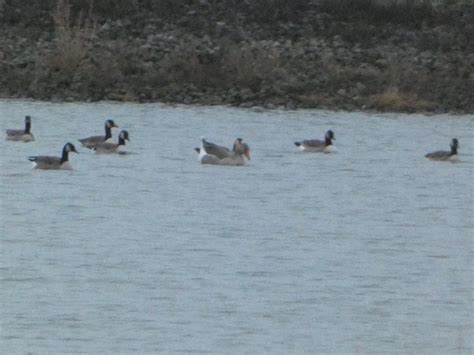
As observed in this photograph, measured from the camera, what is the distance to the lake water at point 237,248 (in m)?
13.4

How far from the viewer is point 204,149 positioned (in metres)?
25.5

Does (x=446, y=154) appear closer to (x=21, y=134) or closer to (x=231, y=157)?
(x=231, y=157)

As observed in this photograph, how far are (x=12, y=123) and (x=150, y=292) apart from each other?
16897 millimetres

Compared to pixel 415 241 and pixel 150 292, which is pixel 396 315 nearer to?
pixel 150 292

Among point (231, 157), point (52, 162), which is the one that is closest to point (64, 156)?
point (52, 162)

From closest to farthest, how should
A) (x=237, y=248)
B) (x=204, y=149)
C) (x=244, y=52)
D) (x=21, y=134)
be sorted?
1. (x=237, y=248)
2. (x=204, y=149)
3. (x=21, y=134)
4. (x=244, y=52)

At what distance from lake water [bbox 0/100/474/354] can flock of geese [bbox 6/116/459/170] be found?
155 mm

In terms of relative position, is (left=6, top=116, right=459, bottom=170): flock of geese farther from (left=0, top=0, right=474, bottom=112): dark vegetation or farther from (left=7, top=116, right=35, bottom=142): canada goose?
(left=0, top=0, right=474, bottom=112): dark vegetation

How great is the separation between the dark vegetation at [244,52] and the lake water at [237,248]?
5497 mm

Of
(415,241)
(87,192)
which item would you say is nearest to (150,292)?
(415,241)

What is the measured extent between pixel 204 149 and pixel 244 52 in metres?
12.7

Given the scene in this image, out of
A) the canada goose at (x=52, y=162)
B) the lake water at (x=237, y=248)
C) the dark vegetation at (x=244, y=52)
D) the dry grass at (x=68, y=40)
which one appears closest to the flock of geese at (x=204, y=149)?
the canada goose at (x=52, y=162)

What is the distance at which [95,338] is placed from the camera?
13.1m

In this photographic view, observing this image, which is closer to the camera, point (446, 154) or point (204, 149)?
point (204, 149)
